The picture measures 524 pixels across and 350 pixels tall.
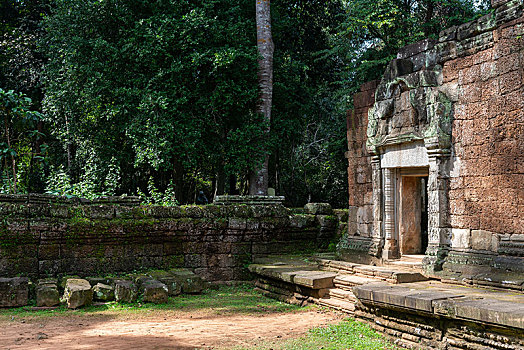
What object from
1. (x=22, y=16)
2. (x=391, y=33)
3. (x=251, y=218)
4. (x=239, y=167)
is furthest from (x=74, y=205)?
(x=22, y=16)

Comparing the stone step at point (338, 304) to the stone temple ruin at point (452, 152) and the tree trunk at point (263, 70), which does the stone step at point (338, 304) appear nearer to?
the stone temple ruin at point (452, 152)

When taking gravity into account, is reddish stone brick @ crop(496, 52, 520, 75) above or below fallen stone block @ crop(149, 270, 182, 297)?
above

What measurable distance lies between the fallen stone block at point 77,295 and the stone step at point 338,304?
12.8 feet

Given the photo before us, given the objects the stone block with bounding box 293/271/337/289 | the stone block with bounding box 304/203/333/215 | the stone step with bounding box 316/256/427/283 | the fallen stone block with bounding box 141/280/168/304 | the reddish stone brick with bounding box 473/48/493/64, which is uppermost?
the reddish stone brick with bounding box 473/48/493/64

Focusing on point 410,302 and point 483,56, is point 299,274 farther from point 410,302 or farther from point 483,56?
point 483,56

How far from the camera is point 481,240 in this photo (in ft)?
24.2

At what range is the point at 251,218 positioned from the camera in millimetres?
11016

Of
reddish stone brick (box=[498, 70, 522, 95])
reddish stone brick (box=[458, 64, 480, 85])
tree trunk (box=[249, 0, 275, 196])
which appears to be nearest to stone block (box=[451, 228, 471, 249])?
reddish stone brick (box=[498, 70, 522, 95])

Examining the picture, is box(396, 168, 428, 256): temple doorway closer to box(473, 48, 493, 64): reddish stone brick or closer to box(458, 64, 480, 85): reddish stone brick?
box(458, 64, 480, 85): reddish stone brick

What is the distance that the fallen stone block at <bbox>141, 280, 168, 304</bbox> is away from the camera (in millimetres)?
8219

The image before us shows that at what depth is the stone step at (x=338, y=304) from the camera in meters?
7.59

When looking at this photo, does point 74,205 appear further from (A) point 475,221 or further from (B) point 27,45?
(B) point 27,45

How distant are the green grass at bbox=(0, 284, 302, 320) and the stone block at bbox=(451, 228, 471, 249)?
9.46ft

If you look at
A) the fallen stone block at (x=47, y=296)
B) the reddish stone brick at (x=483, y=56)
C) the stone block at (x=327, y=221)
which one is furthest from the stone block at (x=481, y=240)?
the fallen stone block at (x=47, y=296)
